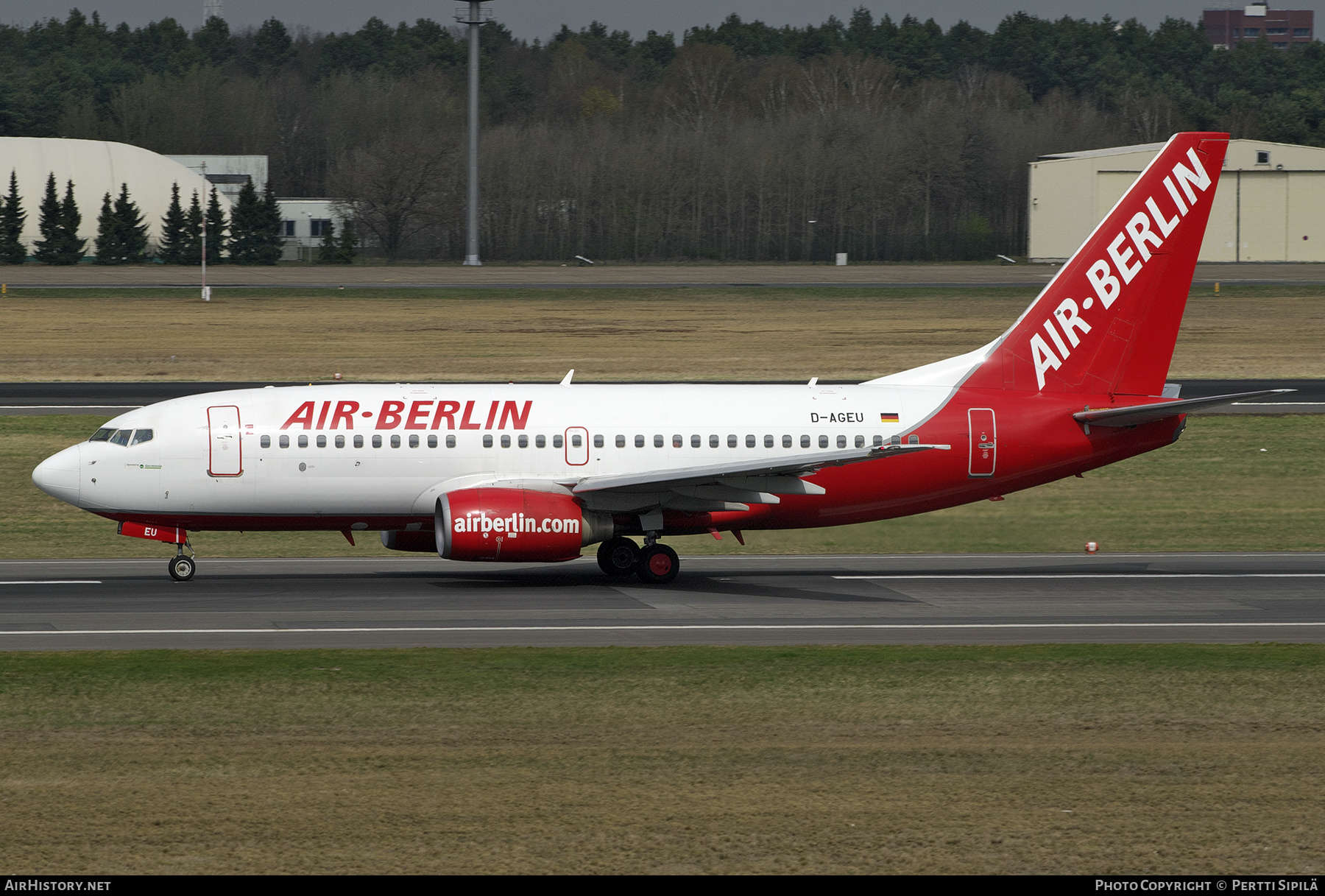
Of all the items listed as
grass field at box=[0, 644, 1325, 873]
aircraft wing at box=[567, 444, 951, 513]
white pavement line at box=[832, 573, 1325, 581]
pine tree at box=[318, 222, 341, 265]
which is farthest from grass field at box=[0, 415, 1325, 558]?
pine tree at box=[318, 222, 341, 265]

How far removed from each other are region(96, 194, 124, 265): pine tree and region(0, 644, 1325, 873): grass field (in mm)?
122160

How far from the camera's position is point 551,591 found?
30.3 meters

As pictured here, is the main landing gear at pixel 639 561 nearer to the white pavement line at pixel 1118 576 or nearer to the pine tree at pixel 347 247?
the white pavement line at pixel 1118 576

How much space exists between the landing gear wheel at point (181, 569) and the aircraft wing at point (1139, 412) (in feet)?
60.7

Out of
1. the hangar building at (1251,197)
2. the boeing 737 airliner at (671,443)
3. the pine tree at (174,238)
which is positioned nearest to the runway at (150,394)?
the boeing 737 airliner at (671,443)

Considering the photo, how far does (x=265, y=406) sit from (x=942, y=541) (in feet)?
48.4

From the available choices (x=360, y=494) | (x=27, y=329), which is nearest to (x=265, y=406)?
(x=360, y=494)

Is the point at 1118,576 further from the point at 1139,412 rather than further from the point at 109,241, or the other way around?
the point at 109,241

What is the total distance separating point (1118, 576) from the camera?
32.3 metres

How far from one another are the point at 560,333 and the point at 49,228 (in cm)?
7566

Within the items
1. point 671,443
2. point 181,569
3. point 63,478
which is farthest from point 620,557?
point 63,478

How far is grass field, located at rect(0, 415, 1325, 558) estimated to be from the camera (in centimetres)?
3406

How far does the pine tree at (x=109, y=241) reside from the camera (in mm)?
136000

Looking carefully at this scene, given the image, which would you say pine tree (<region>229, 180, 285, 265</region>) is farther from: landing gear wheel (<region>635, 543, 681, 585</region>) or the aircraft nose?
landing gear wheel (<region>635, 543, 681, 585</region>)
